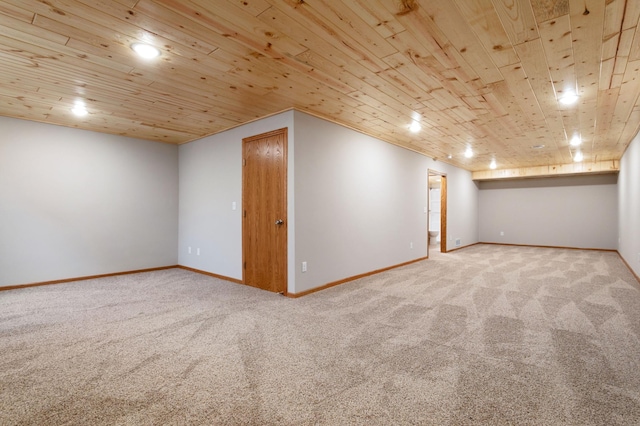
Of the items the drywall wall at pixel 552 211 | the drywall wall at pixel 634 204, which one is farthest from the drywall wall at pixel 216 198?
the drywall wall at pixel 552 211

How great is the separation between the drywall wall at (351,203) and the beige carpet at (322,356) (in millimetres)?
576

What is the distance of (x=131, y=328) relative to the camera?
2.81m

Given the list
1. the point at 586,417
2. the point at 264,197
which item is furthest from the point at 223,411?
the point at 264,197

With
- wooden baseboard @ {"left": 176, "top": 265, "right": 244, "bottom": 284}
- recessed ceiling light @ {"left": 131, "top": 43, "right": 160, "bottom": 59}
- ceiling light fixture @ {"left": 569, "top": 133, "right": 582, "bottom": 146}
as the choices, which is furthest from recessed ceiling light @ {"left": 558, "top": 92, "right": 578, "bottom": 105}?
wooden baseboard @ {"left": 176, "top": 265, "right": 244, "bottom": 284}

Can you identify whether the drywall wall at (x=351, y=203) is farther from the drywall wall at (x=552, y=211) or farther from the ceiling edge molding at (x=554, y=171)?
the drywall wall at (x=552, y=211)

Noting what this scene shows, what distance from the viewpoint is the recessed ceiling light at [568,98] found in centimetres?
323

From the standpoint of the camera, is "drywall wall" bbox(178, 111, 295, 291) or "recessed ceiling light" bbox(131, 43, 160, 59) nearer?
"recessed ceiling light" bbox(131, 43, 160, 59)

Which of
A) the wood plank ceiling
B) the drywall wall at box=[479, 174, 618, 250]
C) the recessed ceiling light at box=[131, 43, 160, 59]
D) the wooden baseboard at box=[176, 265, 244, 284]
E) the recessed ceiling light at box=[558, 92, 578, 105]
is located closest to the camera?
the wood plank ceiling

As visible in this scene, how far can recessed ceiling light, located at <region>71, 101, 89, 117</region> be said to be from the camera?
363 centimetres

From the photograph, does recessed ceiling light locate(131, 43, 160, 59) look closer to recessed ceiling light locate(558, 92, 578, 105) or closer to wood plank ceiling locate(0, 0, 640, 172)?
wood plank ceiling locate(0, 0, 640, 172)

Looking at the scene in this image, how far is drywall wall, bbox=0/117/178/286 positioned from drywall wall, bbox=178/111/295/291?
32 centimetres

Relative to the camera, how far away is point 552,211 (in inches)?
349

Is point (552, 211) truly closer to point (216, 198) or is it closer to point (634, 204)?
point (634, 204)

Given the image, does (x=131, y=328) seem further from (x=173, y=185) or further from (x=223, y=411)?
(x=173, y=185)
